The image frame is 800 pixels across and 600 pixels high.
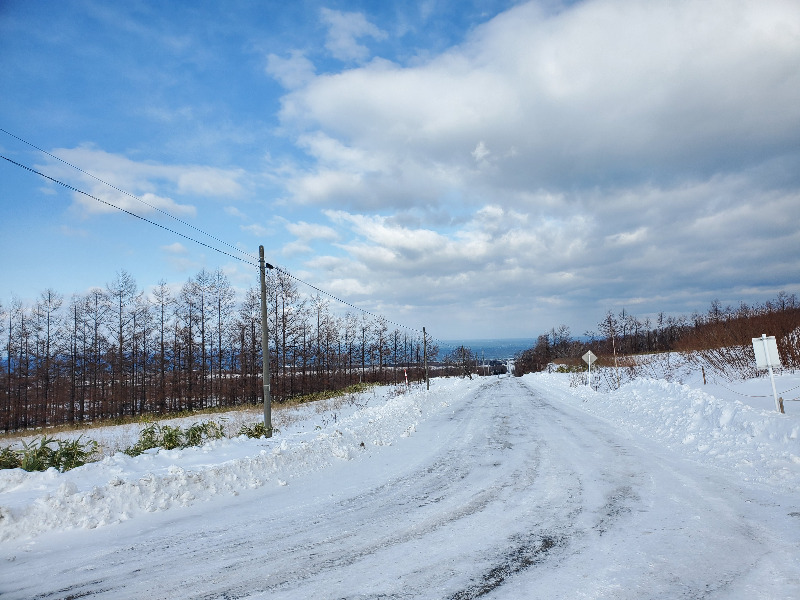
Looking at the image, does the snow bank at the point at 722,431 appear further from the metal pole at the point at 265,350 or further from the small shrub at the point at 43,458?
the small shrub at the point at 43,458

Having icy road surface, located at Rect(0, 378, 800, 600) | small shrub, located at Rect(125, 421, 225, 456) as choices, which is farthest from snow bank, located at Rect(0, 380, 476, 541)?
small shrub, located at Rect(125, 421, 225, 456)

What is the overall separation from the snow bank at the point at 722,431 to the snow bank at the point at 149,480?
27.0 feet

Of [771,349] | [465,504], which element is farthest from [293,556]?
[771,349]

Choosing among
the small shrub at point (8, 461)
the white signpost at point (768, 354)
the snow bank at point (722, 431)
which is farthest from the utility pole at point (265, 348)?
the white signpost at point (768, 354)

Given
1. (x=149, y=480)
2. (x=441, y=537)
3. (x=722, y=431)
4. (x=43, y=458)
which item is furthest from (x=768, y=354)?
(x=43, y=458)

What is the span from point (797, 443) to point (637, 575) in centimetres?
694

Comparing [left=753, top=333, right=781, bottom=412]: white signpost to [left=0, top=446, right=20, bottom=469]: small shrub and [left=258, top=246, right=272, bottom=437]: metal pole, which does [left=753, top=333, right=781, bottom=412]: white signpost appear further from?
[left=0, top=446, right=20, bottom=469]: small shrub

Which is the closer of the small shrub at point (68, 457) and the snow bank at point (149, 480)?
the snow bank at point (149, 480)

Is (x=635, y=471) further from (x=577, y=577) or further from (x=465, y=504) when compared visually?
Result: (x=577, y=577)

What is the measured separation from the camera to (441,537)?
5414mm

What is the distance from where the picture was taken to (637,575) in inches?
165

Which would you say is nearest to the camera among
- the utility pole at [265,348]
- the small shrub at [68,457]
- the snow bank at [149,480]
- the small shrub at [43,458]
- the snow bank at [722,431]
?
the snow bank at [149,480]

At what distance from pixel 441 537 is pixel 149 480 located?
5.29 m

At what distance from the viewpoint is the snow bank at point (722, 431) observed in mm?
7873
